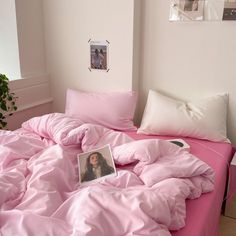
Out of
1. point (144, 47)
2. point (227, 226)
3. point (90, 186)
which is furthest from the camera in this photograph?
point (144, 47)

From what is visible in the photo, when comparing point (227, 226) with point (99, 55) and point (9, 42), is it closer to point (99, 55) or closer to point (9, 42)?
point (99, 55)

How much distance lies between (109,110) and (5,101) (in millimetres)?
745

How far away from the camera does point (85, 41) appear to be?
91.7 inches

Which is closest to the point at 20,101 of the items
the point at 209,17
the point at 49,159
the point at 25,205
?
the point at 49,159

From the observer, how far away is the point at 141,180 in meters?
1.34

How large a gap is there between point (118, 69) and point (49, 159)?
3.52 feet

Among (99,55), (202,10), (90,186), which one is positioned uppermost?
(202,10)

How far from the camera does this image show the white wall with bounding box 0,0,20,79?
Answer: 2213 mm

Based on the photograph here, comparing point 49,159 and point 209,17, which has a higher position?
point 209,17

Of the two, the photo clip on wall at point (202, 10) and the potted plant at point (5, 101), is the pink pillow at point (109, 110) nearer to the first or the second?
the potted plant at point (5, 101)

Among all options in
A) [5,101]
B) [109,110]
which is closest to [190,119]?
[109,110]

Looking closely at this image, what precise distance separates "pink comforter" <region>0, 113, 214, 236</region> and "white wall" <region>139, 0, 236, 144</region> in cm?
74

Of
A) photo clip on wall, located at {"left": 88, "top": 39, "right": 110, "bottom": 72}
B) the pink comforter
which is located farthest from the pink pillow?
the pink comforter

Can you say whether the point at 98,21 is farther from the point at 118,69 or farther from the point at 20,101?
the point at 20,101
